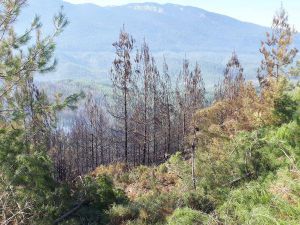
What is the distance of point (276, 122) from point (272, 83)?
117 cm

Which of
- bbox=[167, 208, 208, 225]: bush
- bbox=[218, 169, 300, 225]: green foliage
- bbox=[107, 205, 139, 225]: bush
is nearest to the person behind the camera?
bbox=[218, 169, 300, 225]: green foliage

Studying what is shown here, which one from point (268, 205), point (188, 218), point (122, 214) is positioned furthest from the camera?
point (122, 214)

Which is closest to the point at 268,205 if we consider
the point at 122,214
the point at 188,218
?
the point at 188,218

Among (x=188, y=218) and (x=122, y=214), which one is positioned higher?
(x=188, y=218)

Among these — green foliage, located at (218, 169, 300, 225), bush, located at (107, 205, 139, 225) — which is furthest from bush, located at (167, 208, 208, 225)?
bush, located at (107, 205, 139, 225)

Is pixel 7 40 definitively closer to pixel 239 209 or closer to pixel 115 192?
pixel 115 192

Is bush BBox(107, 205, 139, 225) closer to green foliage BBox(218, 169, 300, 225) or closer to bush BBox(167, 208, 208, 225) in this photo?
green foliage BBox(218, 169, 300, 225)

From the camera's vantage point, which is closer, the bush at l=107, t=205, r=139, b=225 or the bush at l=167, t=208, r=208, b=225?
the bush at l=167, t=208, r=208, b=225

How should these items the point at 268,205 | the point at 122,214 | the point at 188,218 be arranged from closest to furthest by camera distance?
the point at 268,205 < the point at 188,218 < the point at 122,214

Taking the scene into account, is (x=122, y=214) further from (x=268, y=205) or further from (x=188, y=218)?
(x=268, y=205)

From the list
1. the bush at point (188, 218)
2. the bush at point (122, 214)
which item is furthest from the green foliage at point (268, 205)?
the bush at point (122, 214)

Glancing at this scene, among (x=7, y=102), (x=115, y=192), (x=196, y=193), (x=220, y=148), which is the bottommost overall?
(x=115, y=192)

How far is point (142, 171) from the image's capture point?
596 inches

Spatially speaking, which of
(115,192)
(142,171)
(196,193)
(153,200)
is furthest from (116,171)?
(196,193)
